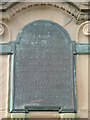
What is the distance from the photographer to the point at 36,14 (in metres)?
7.81

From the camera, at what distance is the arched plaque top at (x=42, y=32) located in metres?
7.65

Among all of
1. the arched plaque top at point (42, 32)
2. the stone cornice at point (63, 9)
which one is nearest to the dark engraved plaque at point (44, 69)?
the arched plaque top at point (42, 32)

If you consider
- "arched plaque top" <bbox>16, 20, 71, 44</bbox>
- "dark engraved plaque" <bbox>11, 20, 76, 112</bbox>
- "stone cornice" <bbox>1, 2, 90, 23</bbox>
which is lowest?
"dark engraved plaque" <bbox>11, 20, 76, 112</bbox>

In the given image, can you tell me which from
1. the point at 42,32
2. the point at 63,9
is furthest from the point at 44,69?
the point at 63,9

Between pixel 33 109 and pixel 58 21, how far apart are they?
1703 mm

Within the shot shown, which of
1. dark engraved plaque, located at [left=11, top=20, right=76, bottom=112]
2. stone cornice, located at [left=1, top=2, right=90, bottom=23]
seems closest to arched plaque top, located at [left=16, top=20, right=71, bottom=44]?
dark engraved plaque, located at [left=11, top=20, right=76, bottom=112]

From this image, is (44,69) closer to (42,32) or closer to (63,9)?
(42,32)

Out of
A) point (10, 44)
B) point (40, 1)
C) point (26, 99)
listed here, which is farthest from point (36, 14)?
point (26, 99)

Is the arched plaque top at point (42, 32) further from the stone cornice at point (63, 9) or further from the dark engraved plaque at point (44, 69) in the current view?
the stone cornice at point (63, 9)

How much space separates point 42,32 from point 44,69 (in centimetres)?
71

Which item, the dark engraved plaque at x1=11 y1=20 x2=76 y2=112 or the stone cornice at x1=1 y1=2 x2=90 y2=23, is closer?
the dark engraved plaque at x1=11 y1=20 x2=76 y2=112

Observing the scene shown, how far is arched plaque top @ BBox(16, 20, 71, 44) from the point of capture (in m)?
7.65

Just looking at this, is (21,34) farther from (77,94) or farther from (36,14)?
(77,94)

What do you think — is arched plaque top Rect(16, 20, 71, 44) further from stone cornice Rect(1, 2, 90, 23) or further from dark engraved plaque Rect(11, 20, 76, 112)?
stone cornice Rect(1, 2, 90, 23)
